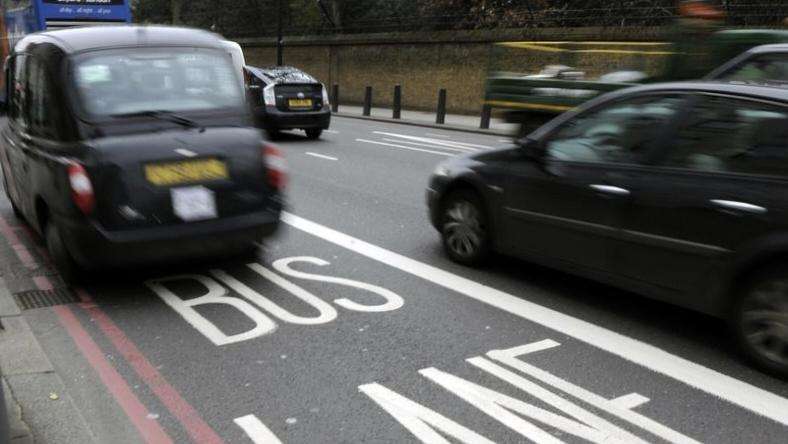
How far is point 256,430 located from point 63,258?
272 cm

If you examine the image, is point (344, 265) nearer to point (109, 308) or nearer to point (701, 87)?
point (109, 308)

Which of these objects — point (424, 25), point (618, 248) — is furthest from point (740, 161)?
point (424, 25)

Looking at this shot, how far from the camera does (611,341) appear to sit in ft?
14.8

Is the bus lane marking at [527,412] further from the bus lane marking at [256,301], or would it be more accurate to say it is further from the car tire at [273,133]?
the car tire at [273,133]

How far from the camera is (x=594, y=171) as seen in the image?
16.0 ft

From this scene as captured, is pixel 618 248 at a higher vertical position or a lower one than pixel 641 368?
higher

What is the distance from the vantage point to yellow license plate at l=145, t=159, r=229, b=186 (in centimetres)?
507

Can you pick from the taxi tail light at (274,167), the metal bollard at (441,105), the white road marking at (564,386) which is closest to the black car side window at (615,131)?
the white road marking at (564,386)

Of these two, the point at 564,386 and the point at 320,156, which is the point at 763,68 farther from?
the point at 320,156

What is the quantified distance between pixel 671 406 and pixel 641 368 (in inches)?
18.1

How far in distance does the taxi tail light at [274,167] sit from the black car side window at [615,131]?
204cm

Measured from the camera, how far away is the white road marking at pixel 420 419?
3359 millimetres

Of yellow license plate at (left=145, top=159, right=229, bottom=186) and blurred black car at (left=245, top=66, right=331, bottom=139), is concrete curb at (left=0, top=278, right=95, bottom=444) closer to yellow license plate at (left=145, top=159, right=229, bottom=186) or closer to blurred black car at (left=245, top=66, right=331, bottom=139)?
yellow license plate at (left=145, top=159, right=229, bottom=186)

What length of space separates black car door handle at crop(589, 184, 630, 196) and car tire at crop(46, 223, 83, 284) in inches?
148
